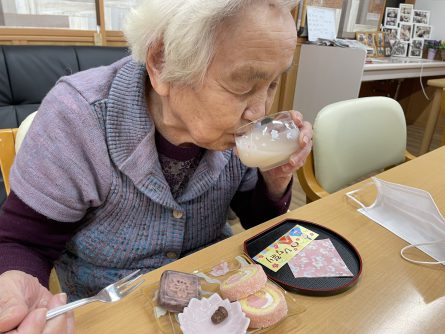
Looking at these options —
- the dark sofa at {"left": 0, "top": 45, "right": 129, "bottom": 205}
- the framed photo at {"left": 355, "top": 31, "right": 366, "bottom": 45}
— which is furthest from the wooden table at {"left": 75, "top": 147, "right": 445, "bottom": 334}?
the framed photo at {"left": 355, "top": 31, "right": 366, "bottom": 45}

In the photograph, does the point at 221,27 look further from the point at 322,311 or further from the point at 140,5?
the point at 322,311

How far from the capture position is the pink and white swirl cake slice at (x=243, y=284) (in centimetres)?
62

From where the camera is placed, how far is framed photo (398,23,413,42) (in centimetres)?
421

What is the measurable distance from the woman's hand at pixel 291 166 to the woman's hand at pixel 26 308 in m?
0.58

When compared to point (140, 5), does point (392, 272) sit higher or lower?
lower

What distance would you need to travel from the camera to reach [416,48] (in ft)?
14.0

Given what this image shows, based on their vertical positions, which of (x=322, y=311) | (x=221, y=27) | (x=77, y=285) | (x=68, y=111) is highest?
(x=221, y=27)

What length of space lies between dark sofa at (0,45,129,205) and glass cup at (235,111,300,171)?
163cm

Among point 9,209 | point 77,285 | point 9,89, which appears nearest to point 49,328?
point 9,209

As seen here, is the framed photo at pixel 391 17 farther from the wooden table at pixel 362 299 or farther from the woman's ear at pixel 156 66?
the woman's ear at pixel 156 66

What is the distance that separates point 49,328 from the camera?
0.51 metres

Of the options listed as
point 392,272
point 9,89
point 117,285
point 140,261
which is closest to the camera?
point 117,285

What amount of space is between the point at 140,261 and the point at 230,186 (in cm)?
32

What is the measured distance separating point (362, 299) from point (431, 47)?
4451 mm
